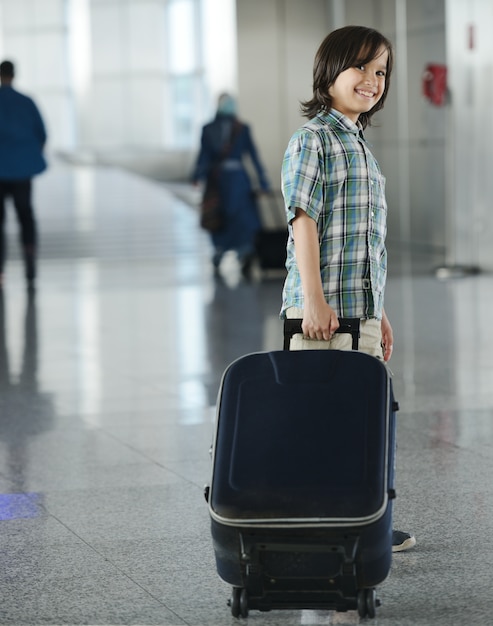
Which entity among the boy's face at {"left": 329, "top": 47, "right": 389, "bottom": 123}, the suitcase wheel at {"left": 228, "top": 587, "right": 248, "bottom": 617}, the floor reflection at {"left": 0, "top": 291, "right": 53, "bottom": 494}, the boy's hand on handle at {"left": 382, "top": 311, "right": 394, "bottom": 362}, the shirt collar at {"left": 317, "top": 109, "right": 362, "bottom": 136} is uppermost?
the boy's face at {"left": 329, "top": 47, "right": 389, "bottom": 123}

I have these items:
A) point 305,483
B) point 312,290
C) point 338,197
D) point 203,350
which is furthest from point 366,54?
point 203,350

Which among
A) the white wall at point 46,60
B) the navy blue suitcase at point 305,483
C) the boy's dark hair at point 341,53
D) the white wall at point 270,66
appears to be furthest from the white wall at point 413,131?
the white wall at point 46,60

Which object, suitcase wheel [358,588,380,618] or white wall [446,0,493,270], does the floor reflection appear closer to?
suitcase wheel [358,588,380,618]

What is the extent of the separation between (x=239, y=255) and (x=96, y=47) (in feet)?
83.2

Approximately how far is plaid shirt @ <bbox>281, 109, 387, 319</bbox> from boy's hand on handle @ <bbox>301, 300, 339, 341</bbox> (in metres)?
0.12

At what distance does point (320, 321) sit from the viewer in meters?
3.35

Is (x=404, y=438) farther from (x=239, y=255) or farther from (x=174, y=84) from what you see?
(x=174, y=84)

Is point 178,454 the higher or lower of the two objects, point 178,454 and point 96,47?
the lower

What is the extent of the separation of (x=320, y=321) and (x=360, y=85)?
67cm

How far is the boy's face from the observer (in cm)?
345

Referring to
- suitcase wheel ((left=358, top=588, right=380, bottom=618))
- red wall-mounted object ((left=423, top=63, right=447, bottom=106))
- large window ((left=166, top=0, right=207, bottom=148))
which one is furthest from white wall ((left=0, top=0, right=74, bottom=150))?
suitcase wheel ((left=358, top=588, right=380, bottom=618))

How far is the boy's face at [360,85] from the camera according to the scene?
345 cm

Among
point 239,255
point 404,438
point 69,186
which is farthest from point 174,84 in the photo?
point 404,438

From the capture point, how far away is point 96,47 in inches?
1459
